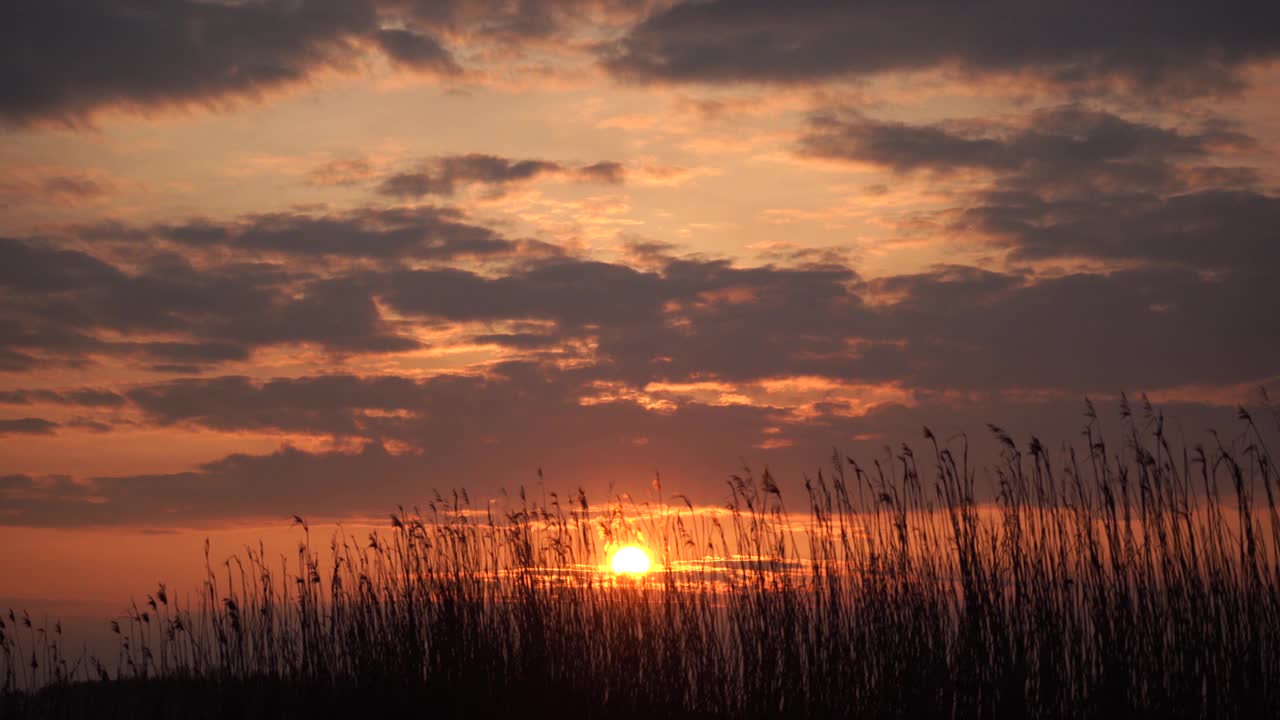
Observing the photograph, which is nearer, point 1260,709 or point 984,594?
point 1260,709

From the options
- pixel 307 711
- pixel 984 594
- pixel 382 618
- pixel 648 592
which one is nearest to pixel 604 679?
pixel 648 592

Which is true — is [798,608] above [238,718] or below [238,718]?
above

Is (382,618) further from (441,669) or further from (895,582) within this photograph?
(895,582)

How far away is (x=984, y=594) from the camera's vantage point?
6.06m

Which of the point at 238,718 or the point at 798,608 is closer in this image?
the point at 798,608

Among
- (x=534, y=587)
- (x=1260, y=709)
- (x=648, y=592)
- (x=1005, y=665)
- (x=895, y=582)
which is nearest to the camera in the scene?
(x=1260, y=709)

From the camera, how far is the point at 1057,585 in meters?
5.93

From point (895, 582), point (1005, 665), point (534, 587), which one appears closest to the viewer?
point (1005, 665)

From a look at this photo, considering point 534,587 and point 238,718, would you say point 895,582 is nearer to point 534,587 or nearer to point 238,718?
point 534,587

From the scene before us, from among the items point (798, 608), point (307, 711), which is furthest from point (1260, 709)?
point (307, 711)

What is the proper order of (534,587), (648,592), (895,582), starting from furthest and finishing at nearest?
(534,587), (648,592), (895,582)

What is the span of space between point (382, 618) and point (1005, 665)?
4.91 meters

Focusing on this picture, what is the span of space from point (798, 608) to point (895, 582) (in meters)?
0.66

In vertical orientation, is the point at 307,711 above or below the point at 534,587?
below
